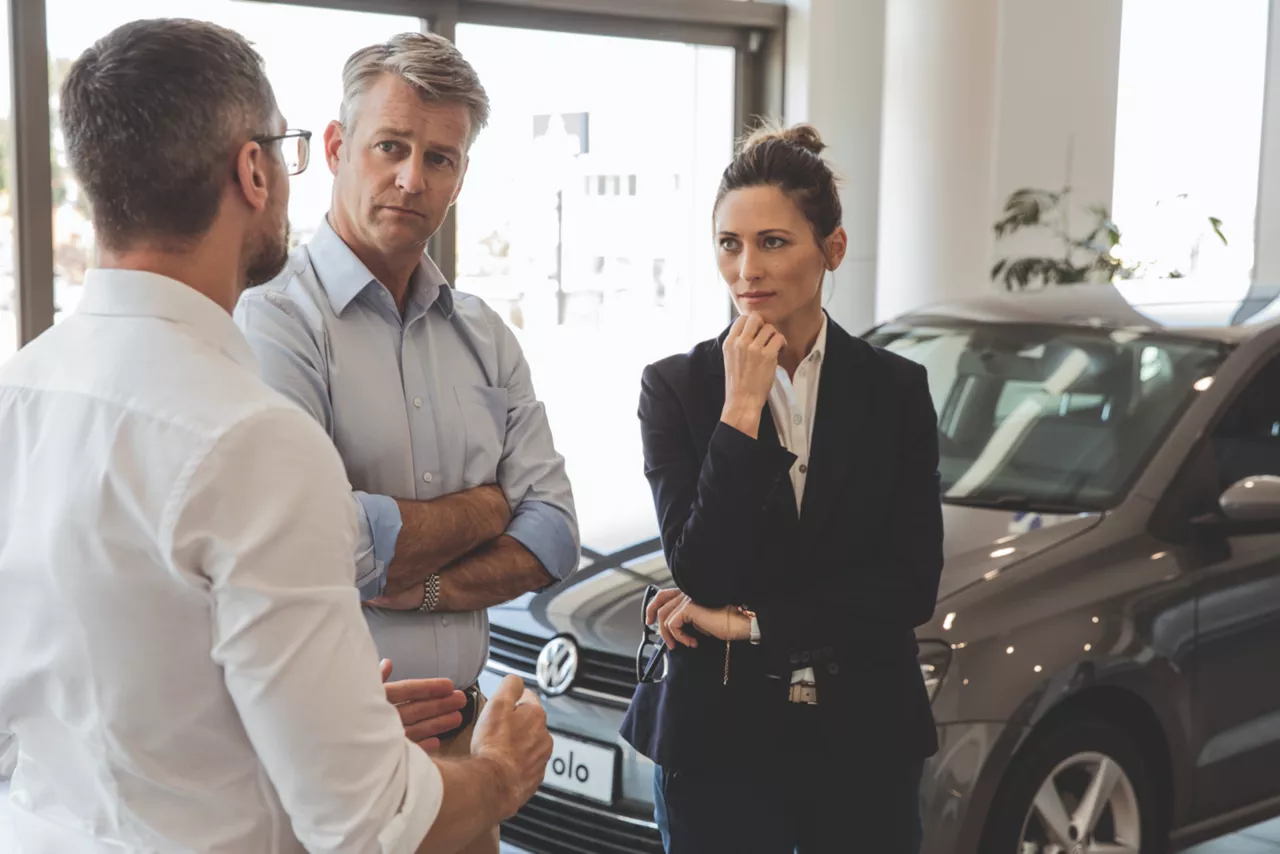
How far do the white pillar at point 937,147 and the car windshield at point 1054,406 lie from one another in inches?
108

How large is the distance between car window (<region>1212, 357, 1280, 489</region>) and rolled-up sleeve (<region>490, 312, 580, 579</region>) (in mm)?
1892

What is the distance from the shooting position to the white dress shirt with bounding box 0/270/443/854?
1151mm

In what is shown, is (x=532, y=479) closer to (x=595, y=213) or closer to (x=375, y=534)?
(x=375, y=534)

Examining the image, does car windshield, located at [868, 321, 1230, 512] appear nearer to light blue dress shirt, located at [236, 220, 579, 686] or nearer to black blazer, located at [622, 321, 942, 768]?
black blazer, located at [622, 321, 942, 768]

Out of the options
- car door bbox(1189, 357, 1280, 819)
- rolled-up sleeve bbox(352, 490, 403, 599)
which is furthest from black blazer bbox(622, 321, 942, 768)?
car door bbox(1189, 357, 1280, 819)

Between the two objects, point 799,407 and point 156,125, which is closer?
point 156,125

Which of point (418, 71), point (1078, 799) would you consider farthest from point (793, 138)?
point (1078, 799)

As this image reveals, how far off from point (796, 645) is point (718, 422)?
13.9 inches

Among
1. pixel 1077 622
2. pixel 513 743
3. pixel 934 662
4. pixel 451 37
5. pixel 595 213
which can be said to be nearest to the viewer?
pixel 513 743

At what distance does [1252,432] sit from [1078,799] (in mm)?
1080

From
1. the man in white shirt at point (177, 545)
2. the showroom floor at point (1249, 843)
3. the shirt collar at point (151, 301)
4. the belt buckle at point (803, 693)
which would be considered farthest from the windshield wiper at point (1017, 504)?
the shirt collar at point (151, 301)

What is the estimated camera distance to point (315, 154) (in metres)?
5.51

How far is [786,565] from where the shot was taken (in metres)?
2.15

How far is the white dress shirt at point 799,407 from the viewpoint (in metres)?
2.18
